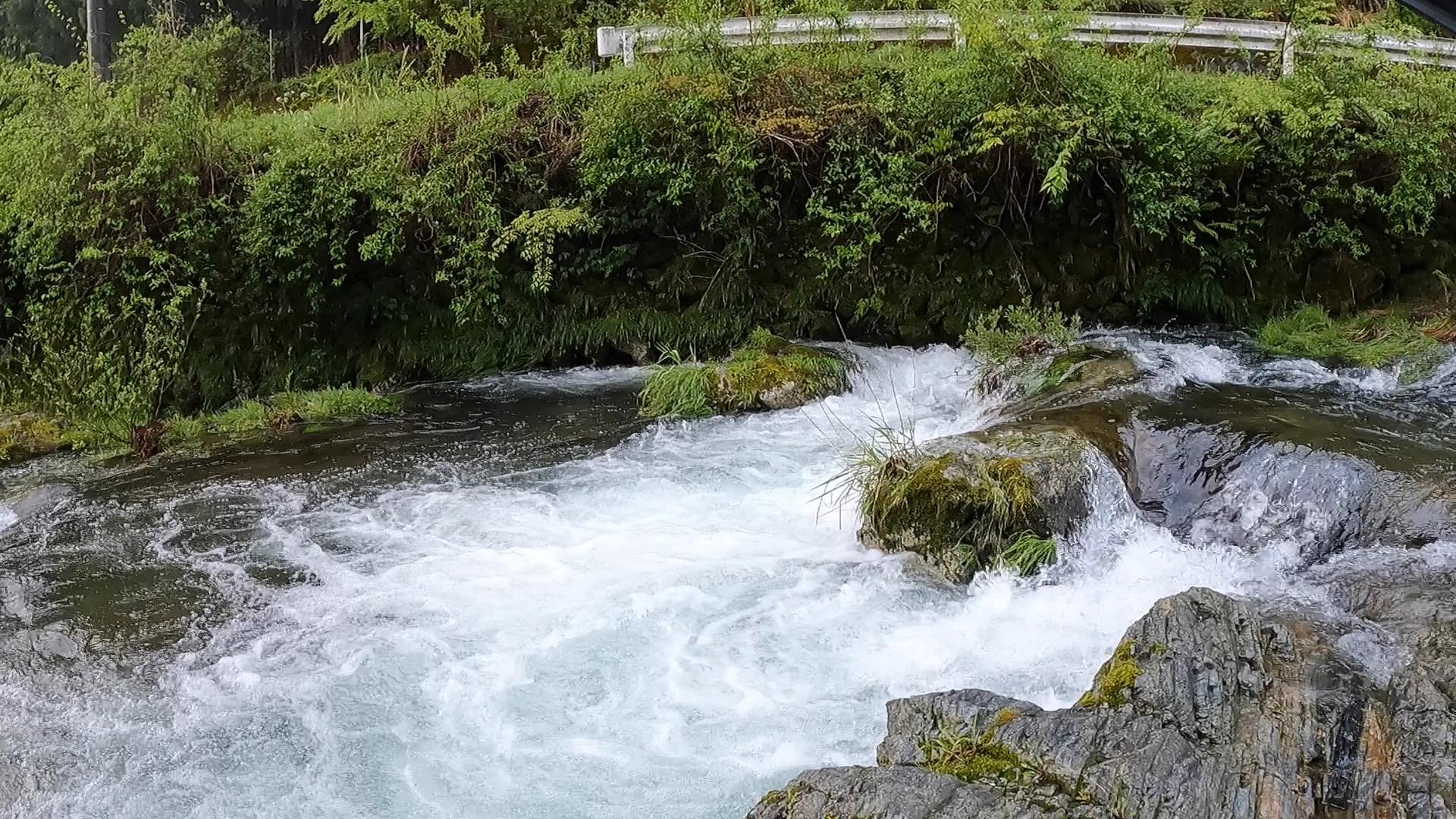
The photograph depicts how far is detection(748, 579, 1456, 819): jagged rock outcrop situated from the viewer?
3.42 meters

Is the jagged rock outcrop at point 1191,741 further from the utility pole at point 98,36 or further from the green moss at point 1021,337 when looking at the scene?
the utility pole at point 98,36

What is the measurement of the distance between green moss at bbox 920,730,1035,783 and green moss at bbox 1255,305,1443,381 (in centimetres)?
646

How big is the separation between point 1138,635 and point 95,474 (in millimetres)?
7866

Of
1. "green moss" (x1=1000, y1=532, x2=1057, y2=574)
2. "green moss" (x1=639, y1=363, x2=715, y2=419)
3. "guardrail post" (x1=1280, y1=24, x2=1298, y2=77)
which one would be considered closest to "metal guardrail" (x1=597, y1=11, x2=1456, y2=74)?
"guardrail post" (x1=1280, y1=24, x2=1298, y2=77)

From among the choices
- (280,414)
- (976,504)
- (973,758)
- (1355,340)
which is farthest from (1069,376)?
(280,414)

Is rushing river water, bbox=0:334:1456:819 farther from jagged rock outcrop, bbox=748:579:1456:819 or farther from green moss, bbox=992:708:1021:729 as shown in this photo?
green moss, bbox=992:708:1021:729

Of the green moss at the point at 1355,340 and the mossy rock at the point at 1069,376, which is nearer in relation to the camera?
the mossy rock at the point at 1069,376

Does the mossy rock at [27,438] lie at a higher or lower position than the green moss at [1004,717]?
lower

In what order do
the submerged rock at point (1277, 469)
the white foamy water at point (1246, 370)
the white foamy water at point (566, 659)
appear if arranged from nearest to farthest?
the white foamy water at point (566, 659)
the submerged rock at point (1277, 469)
the white foamy water at point (1246, 370)

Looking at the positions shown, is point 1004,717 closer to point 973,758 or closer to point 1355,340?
point 973,758

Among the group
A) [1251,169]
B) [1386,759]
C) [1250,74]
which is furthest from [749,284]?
[1386,759]

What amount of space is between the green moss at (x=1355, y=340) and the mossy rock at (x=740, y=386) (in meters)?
4.14

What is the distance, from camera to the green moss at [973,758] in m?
3.58

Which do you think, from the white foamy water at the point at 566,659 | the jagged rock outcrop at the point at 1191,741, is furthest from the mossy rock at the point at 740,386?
the jagged rock outcrop at the point at 1191,741
